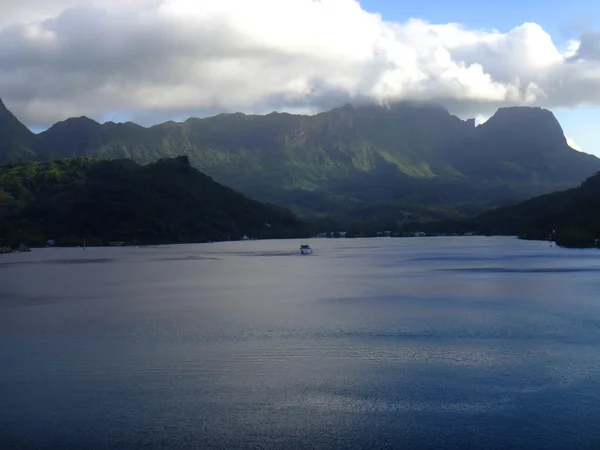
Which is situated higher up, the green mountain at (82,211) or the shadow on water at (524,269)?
the green mountain at (82,211)

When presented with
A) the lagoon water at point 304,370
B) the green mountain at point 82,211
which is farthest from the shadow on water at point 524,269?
the green mountain at point 82,211

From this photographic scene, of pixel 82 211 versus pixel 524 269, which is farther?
pixel 82 211

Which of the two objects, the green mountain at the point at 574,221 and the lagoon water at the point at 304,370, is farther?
the green mountain at the point at 574,221

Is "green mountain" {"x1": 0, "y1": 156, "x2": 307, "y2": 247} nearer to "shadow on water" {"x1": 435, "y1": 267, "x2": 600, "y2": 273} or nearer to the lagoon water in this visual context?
"shadow on water" {"x1": 435, "y1": 267, "x2": 600, "y2": 273}

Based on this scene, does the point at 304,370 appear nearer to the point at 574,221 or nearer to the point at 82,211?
the point at 574,221

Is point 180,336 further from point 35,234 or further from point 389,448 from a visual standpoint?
point 35,234

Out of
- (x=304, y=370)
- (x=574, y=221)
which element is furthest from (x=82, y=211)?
(x=304, y=370)

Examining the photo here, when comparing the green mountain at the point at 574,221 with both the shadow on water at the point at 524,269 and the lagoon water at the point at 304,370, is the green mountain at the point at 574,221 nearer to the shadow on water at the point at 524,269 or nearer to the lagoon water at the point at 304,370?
the shadow on water at the point at 524,269

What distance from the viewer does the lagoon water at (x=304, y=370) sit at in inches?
813

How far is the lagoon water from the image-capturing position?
20641mm

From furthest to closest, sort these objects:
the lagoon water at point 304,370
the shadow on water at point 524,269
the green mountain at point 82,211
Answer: the green mountain at point 82,211 → the shadow on water at point 524,269 → the lagoon water at point 304,370

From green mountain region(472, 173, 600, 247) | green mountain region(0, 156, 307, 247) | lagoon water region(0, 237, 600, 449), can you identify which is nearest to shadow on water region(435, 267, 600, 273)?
lagoon water region(0, 237, 600, 449)

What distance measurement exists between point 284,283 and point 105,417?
48.9 meters

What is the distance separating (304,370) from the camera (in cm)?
2853
